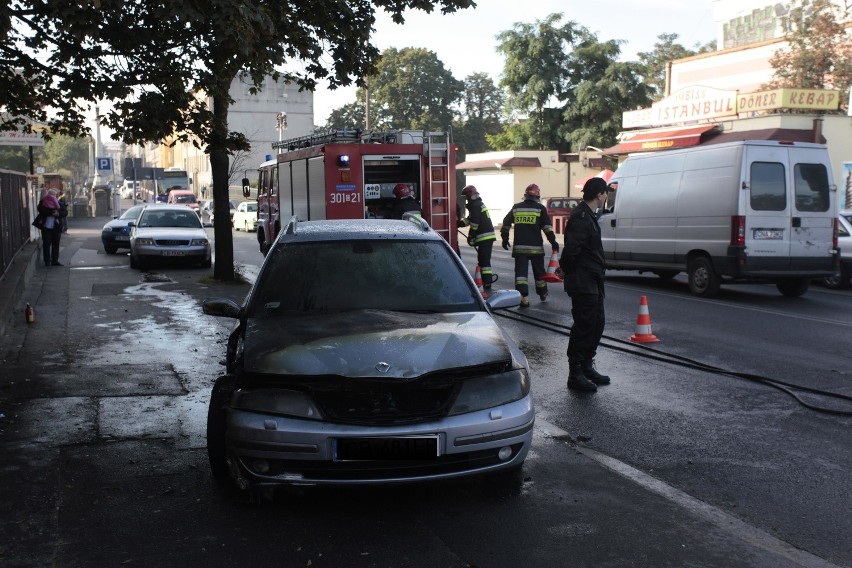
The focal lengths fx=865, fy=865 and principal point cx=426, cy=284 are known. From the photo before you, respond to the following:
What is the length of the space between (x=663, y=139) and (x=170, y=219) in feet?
61.0

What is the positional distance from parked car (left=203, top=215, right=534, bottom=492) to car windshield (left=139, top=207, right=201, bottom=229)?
16597 mm

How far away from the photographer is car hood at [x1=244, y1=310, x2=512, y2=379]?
179 inches

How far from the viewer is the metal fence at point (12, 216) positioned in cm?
1548

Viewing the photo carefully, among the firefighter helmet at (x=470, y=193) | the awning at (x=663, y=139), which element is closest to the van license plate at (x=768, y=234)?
the firefighter helmet at (x=470, y=193)

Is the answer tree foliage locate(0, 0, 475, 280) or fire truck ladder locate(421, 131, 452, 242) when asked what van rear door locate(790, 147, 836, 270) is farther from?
tree foliage locate(0, 0, 475, 280)

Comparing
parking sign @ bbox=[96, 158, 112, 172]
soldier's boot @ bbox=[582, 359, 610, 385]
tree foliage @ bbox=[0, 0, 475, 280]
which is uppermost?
parking sign @ bbox=[96, 158, 112, 172]

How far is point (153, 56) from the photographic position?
27.8ft

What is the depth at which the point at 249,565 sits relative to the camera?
399 centimetres

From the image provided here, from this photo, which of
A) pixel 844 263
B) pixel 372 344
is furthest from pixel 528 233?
pixel 372 344

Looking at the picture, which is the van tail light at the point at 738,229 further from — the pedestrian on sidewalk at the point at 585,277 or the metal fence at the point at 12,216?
the metal fence at the point at 12,216

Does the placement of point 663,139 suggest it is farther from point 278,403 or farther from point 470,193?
point 278,403

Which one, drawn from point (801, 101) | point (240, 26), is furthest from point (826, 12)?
point (240, 26)

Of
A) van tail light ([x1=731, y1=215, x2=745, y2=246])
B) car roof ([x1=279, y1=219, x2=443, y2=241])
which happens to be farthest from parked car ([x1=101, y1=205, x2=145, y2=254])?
car roof ([x1=279, y1=219, x2=443, y2=241])

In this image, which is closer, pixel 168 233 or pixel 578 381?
pixel 578 381
